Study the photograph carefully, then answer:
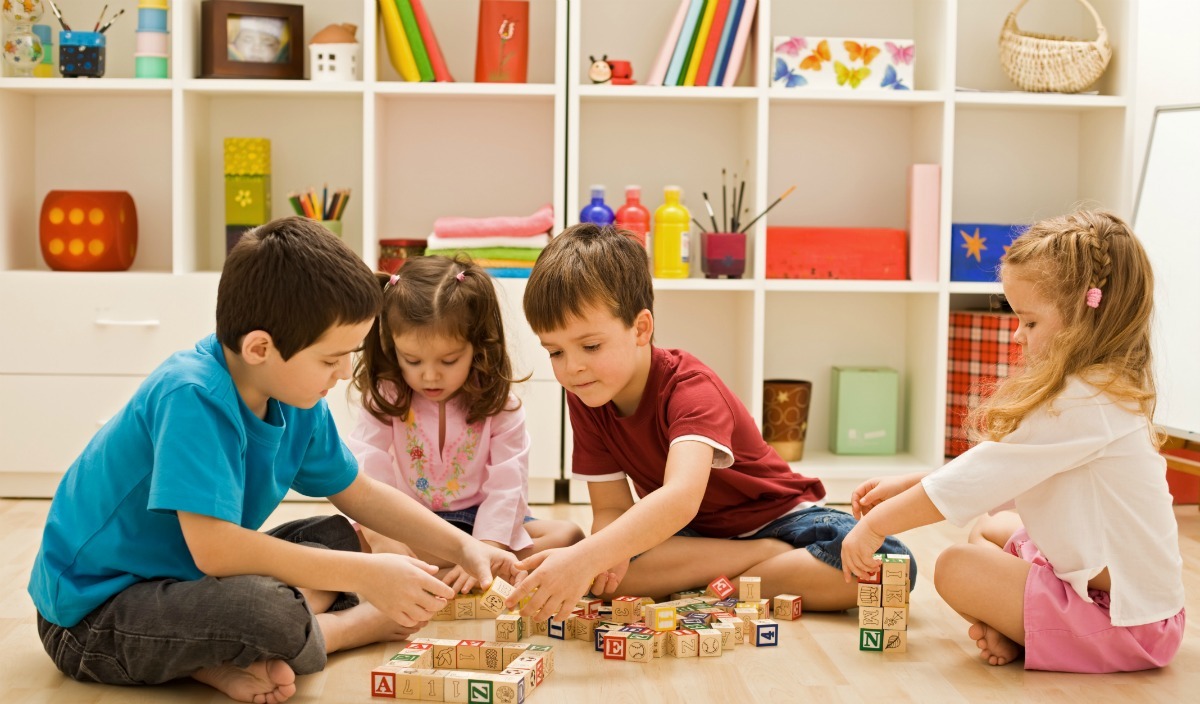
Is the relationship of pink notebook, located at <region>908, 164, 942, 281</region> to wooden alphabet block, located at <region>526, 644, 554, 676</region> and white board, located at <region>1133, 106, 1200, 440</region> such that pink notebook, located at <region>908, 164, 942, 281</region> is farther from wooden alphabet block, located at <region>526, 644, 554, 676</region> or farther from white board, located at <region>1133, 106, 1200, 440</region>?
wooden alphabet block, located at <region>526, 644, 554, 676</region>

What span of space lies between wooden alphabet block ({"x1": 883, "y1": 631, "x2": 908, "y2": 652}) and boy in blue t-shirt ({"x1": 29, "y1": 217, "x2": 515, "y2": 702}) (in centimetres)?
62

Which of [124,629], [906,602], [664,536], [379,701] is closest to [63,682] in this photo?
[124,629]

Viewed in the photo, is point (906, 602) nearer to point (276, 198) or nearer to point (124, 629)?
point (124, 629)

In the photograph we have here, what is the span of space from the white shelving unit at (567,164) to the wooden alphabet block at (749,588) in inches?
40.8

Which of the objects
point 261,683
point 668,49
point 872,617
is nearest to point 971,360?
point 668,49

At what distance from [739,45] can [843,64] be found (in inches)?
10.3

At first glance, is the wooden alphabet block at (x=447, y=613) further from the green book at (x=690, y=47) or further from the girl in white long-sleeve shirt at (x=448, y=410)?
the green book at (x=690, y=47)

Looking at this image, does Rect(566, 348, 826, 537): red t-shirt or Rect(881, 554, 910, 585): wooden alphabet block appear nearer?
Rect(881, 554, 910, 585): wooden alphabet block

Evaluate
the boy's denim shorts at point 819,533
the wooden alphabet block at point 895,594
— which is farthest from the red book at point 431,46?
the wooden alphabet block at point 895,594

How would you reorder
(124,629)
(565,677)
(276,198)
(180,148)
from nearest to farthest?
(124,629) < (565,677) < (180,148) < (276,198)

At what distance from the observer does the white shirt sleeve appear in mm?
1519

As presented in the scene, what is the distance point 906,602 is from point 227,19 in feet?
6.65

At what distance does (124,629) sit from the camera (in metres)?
1.41

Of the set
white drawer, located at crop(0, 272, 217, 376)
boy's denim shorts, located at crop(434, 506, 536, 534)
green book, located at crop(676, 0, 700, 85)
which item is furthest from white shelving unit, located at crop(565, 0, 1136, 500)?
boy's denim shorts, located at crop(434, 506, 536, 534)
